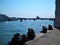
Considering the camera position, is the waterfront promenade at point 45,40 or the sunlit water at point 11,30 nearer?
the waterfront promenade at point 45,40

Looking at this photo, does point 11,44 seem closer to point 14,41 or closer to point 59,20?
point 14,41

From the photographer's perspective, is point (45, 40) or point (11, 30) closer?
point (45, 40)

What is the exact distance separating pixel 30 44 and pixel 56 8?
1587 centimetres

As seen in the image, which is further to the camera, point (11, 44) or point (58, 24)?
point (58, 24)

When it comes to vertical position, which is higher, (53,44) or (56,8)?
(56,8)

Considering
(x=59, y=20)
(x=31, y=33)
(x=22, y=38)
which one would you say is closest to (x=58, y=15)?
(x=59, y=20)

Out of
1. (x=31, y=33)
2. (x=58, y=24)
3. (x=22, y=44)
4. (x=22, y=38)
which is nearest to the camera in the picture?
(x=22, y=44)

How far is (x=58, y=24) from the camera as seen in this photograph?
79.8ft

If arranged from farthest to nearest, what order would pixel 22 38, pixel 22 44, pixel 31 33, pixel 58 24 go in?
pixel 58 24, pixel 31 33, pixel 22 38, pixel 22 44

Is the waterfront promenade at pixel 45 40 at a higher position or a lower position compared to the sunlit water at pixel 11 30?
higher

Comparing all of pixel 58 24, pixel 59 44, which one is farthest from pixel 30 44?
pixel 58 24

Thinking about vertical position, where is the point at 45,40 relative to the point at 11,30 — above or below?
above

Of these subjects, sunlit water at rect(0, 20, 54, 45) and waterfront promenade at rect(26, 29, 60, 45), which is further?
sunlit water at rect(0, 20, 54, 45)

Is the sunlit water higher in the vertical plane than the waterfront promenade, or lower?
lower
